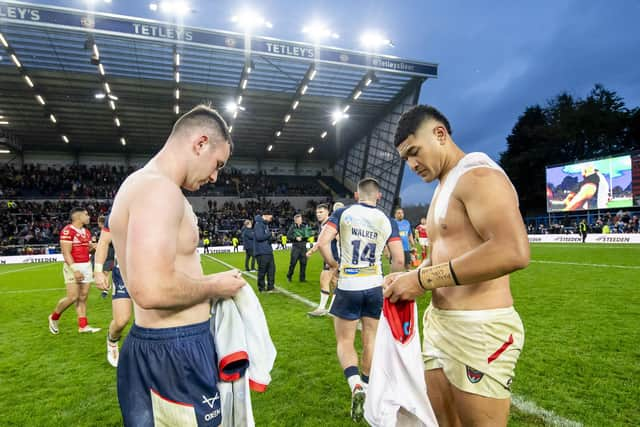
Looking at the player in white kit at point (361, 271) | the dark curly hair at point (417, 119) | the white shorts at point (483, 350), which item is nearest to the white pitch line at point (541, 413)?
the player in white kit at point (361, 271)

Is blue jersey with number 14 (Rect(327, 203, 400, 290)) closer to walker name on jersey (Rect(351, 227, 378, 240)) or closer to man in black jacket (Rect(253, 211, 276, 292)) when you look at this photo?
walker name on jersey (Rect(351, 227, 378, 240))

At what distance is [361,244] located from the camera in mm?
4129

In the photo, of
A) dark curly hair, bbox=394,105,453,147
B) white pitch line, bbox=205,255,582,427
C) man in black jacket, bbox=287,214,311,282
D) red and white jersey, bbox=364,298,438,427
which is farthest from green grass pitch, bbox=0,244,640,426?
man in black jacket, bbox=287,214,311,282

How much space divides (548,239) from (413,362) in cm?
3059

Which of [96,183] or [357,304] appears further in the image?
[96,183]

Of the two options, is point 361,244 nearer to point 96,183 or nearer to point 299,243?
point 299,243

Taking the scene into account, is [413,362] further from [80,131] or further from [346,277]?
[80,131]

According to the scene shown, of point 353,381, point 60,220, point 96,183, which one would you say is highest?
point 96,183

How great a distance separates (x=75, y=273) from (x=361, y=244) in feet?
17.9

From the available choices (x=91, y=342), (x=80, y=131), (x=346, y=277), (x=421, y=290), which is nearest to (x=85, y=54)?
(x=80, y=131)

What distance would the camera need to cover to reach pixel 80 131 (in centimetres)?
3506

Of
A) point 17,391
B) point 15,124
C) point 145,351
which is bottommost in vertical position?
point 17,391

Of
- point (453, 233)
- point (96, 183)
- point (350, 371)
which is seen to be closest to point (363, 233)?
point (350, 371)

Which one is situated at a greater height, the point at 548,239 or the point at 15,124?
the point at 15,124
